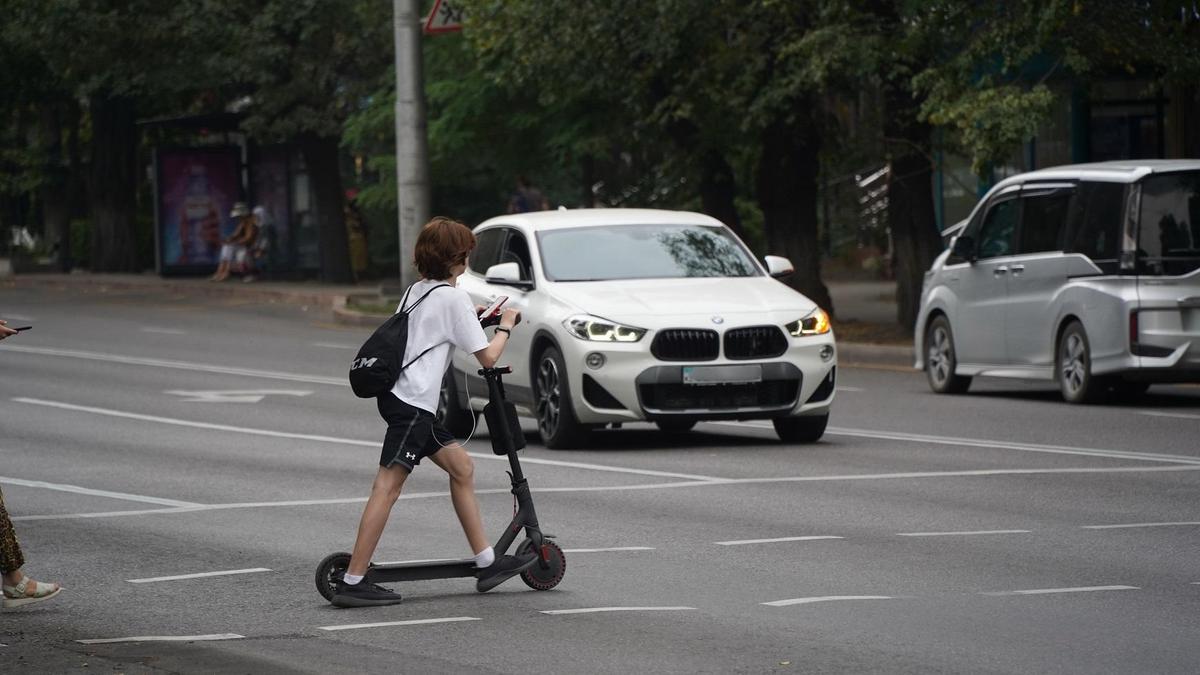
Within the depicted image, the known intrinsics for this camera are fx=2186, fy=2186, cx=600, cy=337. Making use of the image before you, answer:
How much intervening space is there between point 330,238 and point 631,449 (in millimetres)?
27600

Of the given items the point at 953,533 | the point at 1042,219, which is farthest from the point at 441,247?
the point at 1042,219

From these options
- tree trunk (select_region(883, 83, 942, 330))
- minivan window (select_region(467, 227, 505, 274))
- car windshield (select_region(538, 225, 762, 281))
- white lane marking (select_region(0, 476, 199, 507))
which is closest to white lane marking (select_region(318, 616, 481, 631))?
white lane marking (select_region(0, 476, 199, 507))

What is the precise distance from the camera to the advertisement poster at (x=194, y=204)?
46156mm

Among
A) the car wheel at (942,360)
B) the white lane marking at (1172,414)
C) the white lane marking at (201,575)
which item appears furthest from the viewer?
the car wheel at (942,360)

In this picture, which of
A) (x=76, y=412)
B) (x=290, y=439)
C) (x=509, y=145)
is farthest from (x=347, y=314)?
(x=290, y=439)

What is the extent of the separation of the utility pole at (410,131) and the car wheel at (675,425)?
13.7 metres

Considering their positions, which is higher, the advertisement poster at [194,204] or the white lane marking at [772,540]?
the advertisement poster at [194,204]

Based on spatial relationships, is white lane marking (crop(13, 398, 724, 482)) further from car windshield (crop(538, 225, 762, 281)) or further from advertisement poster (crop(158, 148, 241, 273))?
advertisement poster (crop(158, 148, 241, 273))

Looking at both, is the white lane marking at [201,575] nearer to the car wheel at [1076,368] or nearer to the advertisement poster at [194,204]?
the car wheel at [1076,368]

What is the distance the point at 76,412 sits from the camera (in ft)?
61.6

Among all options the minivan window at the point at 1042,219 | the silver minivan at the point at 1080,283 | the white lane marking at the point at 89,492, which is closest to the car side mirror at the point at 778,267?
the silver minivan at the point at 1080,283

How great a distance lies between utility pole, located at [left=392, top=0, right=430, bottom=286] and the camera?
2972 centimetres

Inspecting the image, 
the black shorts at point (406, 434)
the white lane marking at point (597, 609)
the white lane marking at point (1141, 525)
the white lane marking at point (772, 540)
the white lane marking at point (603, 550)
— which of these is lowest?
the white lane marking at point (1141, 525)

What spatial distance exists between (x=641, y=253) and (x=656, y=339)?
1.50 meters
